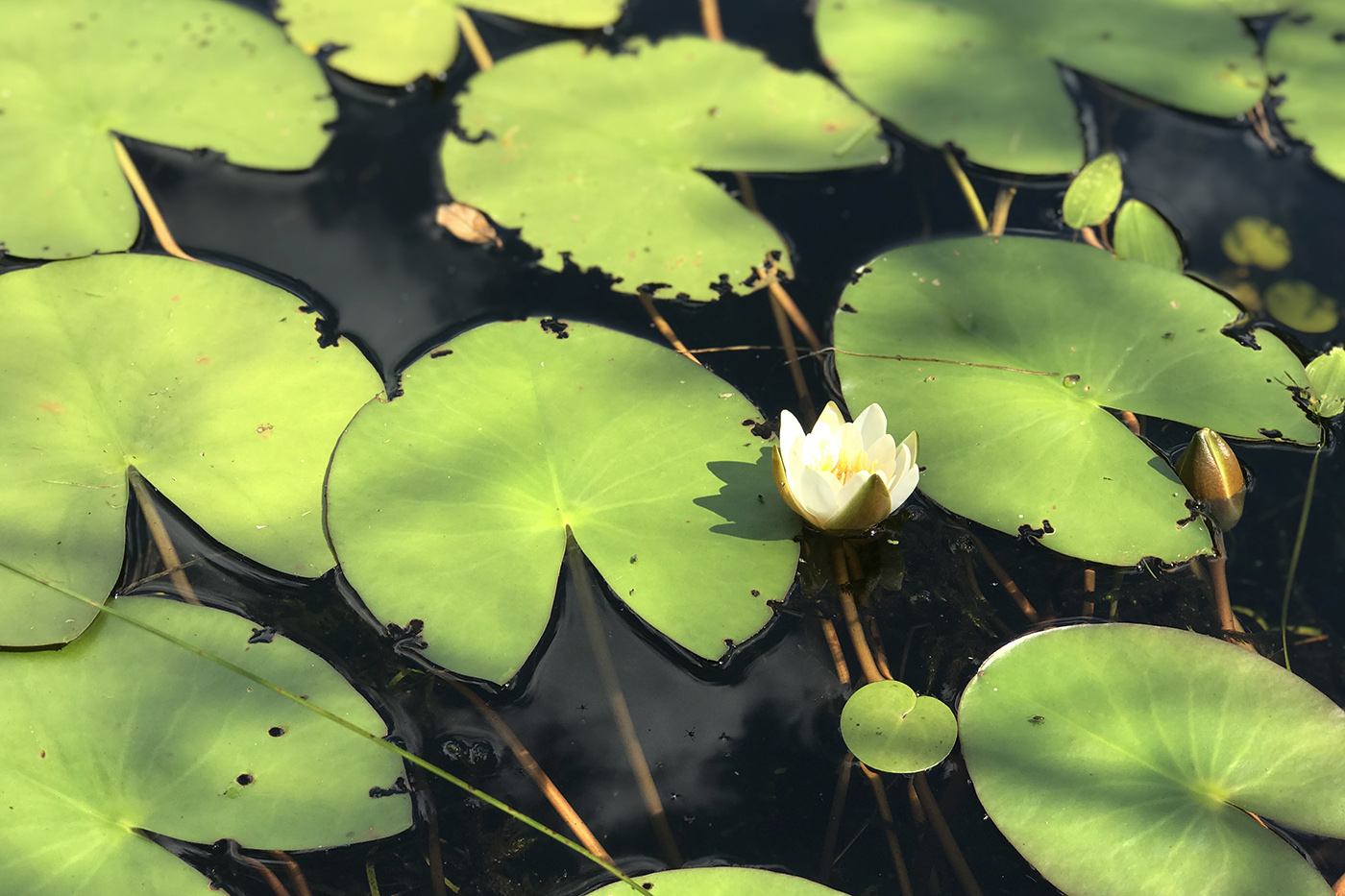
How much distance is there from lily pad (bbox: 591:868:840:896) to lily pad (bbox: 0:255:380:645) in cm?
95

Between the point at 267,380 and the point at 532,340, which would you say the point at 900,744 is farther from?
the point at 267,380

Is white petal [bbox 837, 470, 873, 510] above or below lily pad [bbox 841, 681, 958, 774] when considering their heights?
above

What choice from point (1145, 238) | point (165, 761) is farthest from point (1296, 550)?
point (165, 761)

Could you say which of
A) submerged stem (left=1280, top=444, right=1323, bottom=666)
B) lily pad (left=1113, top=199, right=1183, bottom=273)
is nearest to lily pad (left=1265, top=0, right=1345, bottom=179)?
lily pad (left=1113, top=199, right=1183, bottom=273)

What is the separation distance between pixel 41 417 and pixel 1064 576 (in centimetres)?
241

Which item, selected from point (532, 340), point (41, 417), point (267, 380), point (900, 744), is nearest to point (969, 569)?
point (900, 744)

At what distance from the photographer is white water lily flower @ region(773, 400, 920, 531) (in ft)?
6.35

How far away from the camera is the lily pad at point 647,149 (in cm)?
262

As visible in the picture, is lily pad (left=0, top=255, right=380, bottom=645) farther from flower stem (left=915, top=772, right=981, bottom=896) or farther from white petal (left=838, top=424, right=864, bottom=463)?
flower stem (left=915, top=772, right=981, bottom=896)

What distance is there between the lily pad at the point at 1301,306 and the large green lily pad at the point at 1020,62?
2.32 ft

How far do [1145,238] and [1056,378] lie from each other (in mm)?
752

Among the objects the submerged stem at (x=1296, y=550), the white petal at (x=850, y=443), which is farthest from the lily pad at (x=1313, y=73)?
the white petal at (x=850, y=443)

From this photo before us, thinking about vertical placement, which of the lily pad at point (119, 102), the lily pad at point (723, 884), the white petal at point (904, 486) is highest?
the lily pad at point (119, 102)

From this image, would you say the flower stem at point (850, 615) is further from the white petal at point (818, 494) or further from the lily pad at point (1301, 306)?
the lily pad at point (1301, 306)
